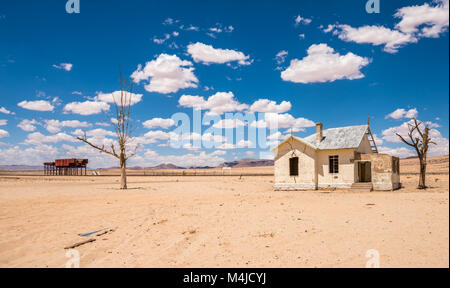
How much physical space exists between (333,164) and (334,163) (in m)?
0.12

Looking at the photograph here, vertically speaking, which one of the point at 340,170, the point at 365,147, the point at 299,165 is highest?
the point at 365,147

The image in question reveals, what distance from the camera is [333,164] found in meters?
24.4

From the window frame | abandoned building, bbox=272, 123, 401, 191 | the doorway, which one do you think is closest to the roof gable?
abandoned building, bbox=272, 123, 401, 191

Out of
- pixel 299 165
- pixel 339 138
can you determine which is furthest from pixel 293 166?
pixel 339 138

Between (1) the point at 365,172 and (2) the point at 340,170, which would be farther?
(1) the point at 365,172

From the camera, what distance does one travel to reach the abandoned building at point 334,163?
886 inches

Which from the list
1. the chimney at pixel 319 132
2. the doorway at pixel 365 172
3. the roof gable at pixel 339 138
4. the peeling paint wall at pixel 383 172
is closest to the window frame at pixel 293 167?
the roof gable at pixel 339 138

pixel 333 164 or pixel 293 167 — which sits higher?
pixel 333 164

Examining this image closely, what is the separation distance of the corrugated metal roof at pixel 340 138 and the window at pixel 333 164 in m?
0.90

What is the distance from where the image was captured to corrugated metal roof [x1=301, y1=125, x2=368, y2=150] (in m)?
23.9

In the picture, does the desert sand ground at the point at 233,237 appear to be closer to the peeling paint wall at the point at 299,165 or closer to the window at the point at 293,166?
the peeling paint wall at the point at 299,165

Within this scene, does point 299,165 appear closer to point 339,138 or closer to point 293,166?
point 293,166
